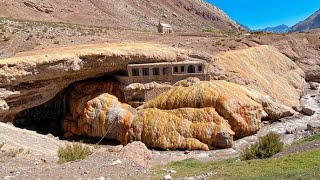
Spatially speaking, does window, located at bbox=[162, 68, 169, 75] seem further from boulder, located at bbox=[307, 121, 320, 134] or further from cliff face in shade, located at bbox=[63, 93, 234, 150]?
boulder, located at bbox=[307, 121, 320, 134]

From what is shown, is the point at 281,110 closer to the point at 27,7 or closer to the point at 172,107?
the point at 172,107

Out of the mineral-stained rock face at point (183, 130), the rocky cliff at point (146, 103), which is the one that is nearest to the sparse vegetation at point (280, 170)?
the mineral-stained rock face at point (183, 130)

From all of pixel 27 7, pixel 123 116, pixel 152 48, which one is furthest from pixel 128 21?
pixel 123 116

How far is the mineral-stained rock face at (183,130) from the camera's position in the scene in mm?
22359

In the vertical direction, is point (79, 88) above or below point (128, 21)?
below

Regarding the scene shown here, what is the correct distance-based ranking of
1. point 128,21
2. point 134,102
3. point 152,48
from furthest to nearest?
point 128,21
point 152,48
point 134,102

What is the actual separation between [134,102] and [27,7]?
38429 mm

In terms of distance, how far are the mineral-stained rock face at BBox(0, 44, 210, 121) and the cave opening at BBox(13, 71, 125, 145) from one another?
90 centimetres

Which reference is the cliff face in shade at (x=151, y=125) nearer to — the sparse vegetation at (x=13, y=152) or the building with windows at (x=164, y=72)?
the building with windows at (x=164, y=72)

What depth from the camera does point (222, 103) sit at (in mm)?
23562

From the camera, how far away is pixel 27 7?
57188mm

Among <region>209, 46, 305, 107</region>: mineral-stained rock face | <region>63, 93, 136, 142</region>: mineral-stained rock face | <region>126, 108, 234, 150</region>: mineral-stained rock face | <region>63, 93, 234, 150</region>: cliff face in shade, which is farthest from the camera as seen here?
<region>209, 46, 305, 107</region>: mineral-stained rock face

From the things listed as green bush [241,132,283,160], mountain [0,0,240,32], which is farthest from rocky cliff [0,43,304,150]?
mountain [0,0,240,32]

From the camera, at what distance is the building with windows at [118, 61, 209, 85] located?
26719 millimetres
